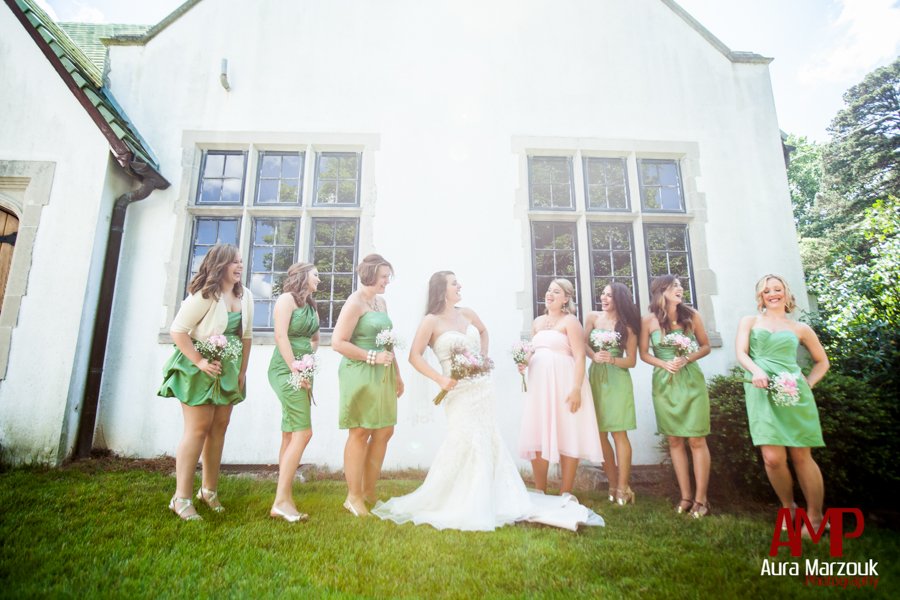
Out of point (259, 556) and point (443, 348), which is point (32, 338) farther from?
point (443, 348)

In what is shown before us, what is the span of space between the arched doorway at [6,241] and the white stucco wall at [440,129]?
126cm

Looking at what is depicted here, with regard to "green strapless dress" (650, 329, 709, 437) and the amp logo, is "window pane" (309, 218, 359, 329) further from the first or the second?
the amp logo

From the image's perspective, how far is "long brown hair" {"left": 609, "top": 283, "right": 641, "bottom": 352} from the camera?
4652 mm

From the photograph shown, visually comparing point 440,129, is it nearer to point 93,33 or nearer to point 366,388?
point 366,388

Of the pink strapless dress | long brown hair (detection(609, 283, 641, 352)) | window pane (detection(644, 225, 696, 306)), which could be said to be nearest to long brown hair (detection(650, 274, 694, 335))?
long brown hair (detection(609, 283, 641, 352))

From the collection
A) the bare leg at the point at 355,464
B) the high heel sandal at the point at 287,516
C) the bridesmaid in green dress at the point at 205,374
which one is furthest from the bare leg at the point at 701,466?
the bridesmaid in green dress at the point at 205,374

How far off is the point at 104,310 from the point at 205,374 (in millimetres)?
3197

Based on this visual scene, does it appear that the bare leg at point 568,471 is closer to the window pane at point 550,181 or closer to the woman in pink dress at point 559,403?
the woman in pink dress at point 559,403

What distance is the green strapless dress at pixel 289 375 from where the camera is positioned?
12.2 feet

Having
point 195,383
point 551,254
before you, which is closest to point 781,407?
point 551,254

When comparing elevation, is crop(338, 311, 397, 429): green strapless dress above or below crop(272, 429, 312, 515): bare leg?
above

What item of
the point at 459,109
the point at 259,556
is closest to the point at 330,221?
the point at 459,109

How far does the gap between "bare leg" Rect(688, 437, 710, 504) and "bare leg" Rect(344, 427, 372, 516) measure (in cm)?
305

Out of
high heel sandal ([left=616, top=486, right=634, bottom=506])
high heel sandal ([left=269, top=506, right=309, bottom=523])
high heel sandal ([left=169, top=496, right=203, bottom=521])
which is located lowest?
high heel sandal ([left=616, top=486, right=634, bottom=506])
